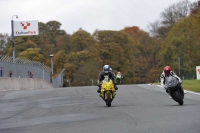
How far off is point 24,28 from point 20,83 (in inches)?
1328

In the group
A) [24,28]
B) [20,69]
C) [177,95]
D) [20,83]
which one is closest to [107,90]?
[177,95]

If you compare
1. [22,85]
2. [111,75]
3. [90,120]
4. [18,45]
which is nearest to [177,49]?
[18,45]

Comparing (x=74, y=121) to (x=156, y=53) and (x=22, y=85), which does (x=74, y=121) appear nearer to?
(x=22, y=85)

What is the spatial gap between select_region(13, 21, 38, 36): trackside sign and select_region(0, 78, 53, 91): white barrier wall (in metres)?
21.8

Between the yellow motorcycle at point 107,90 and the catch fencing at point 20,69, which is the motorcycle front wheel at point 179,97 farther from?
the catch fencing at point 20,69

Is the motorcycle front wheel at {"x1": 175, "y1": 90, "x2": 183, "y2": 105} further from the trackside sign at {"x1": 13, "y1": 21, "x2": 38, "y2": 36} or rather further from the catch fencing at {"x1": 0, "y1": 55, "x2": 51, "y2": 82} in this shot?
the trackside sign at {"x1": 13, "y1": 21, "x2": 38, "y2": 36}

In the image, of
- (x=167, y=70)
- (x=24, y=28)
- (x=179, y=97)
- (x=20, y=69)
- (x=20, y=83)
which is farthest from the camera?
(x=24, y=28)

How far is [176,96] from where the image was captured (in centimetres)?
1883

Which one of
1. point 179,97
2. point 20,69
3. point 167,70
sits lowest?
point 179,97

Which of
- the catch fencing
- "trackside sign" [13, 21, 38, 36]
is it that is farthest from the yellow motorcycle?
"trackside sign" [13, 21, 38, 36]

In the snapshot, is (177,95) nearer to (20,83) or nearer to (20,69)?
(20,83)

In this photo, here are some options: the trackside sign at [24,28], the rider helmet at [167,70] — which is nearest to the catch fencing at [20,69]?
the trackside sign at [24,28]

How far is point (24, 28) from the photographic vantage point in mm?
78000

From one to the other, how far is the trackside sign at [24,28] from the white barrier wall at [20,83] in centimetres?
2182
